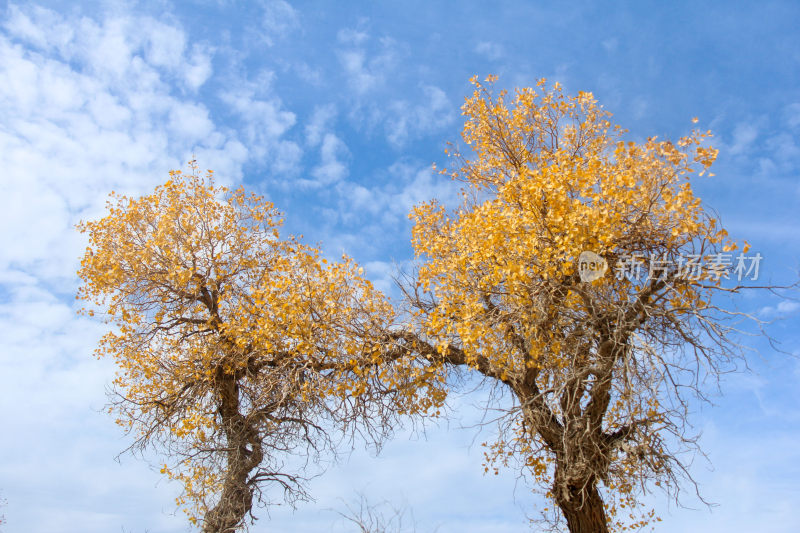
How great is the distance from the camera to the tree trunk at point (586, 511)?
8.34 metres

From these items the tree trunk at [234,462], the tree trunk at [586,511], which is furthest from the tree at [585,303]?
the tree trunk at [234,462]

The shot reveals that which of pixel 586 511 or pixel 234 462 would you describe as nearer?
pixel 586 511

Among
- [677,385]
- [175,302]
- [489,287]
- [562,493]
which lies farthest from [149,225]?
[677,385]

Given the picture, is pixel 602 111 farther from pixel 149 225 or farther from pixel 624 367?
pixel 149 225

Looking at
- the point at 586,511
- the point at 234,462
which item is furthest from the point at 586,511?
the point at 234,462

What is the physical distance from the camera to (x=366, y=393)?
31.9ft

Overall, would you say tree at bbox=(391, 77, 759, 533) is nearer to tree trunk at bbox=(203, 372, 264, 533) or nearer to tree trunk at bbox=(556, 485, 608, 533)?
tree trunk at bbox=(556, 485, 608, 533)

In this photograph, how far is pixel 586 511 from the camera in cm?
841

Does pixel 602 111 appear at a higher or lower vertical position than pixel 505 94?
lower

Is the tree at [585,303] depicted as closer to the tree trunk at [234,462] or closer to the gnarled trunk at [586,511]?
the gnarled trunk at [586,511]

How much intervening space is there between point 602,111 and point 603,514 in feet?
23.6

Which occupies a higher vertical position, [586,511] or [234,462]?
[234,462]

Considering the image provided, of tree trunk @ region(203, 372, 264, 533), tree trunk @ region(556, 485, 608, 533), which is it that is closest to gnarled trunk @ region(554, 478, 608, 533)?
tree trunk @ region(556, 485, 608, 533)

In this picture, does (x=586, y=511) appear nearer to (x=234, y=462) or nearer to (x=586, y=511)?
(x=586, y=511)
